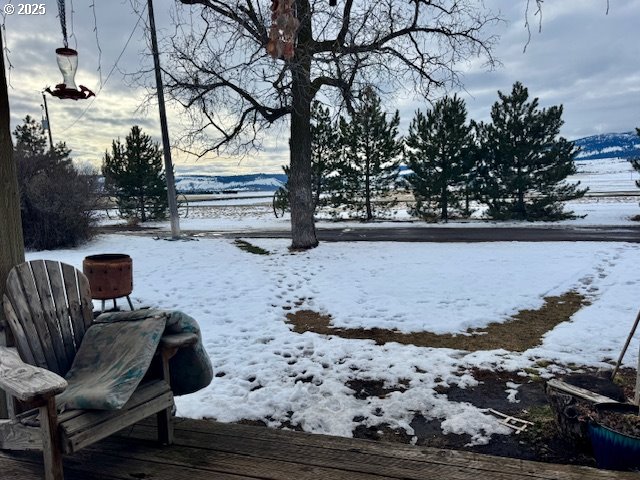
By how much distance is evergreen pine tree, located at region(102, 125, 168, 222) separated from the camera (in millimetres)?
21547

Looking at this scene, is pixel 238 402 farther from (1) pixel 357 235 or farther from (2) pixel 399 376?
(1) pixel 357 235

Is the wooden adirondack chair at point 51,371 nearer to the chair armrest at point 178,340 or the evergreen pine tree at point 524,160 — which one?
the chair armrest at point 178,340

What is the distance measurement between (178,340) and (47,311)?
33.0 inches

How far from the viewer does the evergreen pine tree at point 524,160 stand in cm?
1616

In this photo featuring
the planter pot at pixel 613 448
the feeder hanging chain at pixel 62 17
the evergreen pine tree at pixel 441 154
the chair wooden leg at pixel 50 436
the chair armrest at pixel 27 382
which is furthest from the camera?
the evergreen pine tree at pixel 441 154

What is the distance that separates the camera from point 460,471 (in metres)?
2.32

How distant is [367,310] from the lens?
652 cm

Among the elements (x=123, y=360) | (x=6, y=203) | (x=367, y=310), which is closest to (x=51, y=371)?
(x=123, y=360)

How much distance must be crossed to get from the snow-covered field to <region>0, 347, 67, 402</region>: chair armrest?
158 centimetres

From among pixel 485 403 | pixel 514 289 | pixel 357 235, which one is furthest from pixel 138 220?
pixel 485 403

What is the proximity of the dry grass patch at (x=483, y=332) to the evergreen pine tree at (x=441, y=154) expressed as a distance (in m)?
11.8

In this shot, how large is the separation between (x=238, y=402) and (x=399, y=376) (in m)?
1.50

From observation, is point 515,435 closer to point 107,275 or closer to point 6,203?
point 6,203

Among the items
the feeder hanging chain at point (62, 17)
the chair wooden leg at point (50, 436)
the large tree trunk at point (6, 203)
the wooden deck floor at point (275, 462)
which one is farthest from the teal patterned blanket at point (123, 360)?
the feeder hanging chain at point (62, 17)
